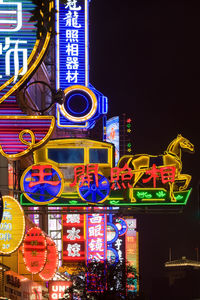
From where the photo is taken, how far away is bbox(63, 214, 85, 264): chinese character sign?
105ft

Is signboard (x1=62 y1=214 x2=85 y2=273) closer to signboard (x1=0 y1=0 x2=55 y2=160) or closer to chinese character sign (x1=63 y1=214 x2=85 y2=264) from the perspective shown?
chinese character sign (x1=63 y1=214 x2=85 y2=264)

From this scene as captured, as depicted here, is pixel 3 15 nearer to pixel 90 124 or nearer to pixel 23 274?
pixel 23 274

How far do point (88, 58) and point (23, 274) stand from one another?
36.3ft

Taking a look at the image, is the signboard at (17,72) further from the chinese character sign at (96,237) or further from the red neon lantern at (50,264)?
the chinese character sign at (96,237)

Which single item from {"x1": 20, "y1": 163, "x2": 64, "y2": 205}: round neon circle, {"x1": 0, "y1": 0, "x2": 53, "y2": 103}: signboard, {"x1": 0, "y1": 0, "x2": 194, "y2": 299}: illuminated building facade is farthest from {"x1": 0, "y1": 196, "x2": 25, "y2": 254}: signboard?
{"x1": 20, "y1": 163, "x2": 64, "y2": 205}: round neon circle

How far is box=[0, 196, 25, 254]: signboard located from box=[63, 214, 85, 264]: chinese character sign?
13.2 metres

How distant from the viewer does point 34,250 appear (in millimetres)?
22359

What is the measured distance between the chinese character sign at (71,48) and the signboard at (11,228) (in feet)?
44.8

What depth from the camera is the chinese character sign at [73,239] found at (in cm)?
3195

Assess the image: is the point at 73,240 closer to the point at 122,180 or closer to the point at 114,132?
the point at 122,180

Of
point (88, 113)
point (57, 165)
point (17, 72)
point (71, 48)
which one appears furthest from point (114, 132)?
point (17, 72)

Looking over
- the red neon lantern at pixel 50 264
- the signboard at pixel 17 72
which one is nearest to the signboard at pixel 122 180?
the red neon lantern at pixel 50 264

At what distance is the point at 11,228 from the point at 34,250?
408 centimetres

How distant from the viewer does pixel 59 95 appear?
21203mm
